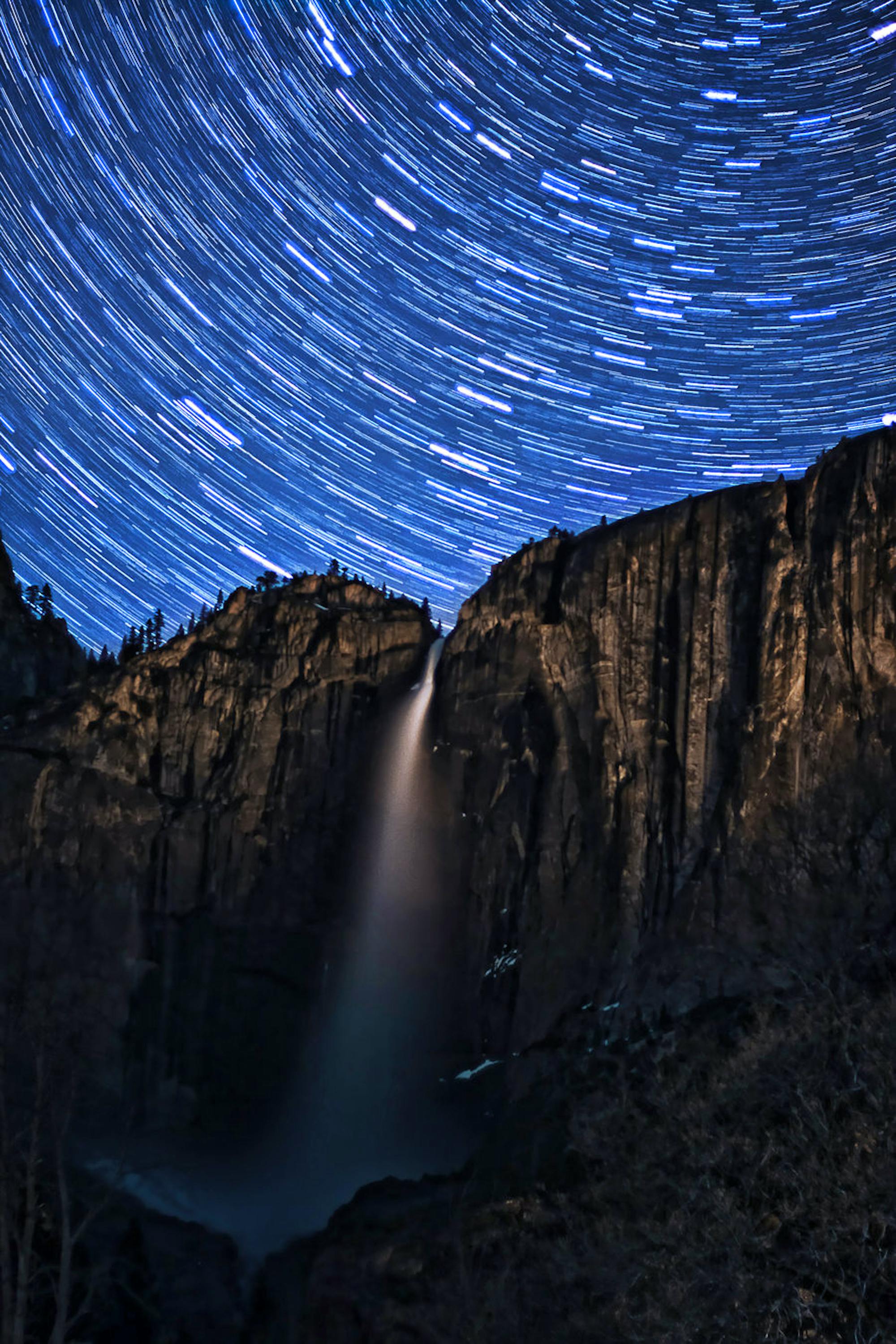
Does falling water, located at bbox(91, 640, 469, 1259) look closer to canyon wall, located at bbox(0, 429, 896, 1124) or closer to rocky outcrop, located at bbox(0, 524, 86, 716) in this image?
canyon wall, located at bbox(0, 429, 896, 1124)

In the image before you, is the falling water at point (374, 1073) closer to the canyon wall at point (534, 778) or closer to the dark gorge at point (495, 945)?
the dark gorge at point (495, 945)

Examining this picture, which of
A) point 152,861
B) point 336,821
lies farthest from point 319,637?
point 152,861

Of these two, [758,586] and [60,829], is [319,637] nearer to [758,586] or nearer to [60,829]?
[60,829]

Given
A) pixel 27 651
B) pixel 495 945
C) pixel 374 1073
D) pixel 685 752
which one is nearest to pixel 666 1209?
pixel 685 752

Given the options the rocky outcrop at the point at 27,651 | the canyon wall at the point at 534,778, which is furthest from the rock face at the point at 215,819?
the rocky outcrop at the point at 27,651

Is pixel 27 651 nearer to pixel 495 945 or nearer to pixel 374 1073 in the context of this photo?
pixel 374 1073

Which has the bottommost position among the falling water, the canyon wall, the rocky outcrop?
the falling water

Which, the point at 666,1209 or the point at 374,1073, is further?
the point at 374,1073

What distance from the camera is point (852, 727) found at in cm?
3319

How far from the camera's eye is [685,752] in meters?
37.2

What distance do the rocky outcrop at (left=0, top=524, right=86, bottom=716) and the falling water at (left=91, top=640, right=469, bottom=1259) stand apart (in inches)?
988

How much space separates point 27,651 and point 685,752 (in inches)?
1793

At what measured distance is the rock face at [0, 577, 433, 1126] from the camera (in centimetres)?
4538

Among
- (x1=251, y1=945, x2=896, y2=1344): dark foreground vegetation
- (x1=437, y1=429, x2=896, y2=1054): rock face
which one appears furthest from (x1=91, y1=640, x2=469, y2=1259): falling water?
(x1=251, y1=945, x2=896, y2=1344): dark foreground vegetation
